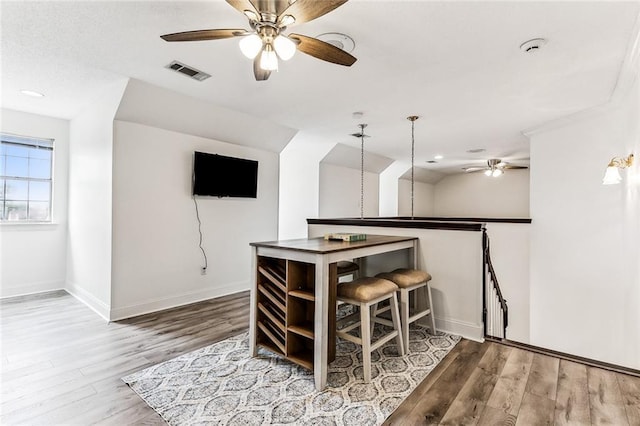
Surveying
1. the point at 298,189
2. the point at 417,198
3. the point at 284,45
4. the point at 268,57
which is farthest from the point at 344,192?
the point at 284,45

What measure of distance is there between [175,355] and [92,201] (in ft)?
8.20

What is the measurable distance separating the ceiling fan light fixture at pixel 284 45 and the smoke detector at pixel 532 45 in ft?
5.95

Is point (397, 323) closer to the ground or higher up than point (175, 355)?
higher up

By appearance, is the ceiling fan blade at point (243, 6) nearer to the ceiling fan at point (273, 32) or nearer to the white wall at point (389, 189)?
the ceiling fan at point (273, 32)

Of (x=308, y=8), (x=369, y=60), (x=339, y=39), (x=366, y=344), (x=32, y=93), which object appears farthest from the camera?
(x=32, y=93)

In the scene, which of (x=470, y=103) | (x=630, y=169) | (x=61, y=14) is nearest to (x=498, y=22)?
(x=470, y=103)

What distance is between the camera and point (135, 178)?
367 centimetres

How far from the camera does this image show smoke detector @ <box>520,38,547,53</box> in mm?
2350

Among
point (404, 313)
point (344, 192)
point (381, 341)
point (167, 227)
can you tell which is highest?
point (344, 192)

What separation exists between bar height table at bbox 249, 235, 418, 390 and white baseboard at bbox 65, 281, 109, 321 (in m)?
2.10

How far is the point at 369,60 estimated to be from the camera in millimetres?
2736

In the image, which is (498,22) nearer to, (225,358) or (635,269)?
(635,269)

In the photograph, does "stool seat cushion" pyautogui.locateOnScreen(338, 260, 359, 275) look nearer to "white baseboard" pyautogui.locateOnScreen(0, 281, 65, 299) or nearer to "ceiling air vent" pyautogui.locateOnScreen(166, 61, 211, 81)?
"ceiling air vent" pyautogui.locateOnScreen(166, 61, 211, 81)

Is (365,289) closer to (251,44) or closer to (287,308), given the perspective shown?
(287,308)
